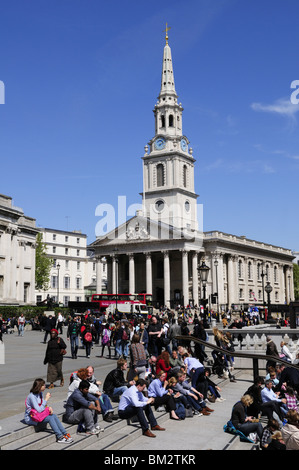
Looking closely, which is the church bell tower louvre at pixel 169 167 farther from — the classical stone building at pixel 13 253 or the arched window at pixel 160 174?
the classical stone building at pixel 13 253

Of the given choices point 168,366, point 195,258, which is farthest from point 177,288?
point 168,366

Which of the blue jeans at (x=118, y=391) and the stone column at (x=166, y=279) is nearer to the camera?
the blue jeans at (x=118, y=391)

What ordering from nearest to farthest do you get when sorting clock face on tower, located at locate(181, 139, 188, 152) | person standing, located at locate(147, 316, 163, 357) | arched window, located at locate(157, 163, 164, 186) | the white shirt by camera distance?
the white shirt, person standing, located at locate(147, 316, 163, 357), arched window, located at locate(157, 163, 164, 186), clock face on tower, located at locate(181, 139, 188, 152)

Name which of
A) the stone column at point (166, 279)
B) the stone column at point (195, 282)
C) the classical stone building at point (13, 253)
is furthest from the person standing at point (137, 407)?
the stone column at point (166, 279)

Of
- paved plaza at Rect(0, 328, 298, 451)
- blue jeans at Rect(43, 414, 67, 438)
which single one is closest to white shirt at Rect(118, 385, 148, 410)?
paved plaza at Rect(0, 328, 298, 451)

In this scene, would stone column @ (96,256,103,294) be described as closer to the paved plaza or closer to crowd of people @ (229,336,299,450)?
the paved plaza

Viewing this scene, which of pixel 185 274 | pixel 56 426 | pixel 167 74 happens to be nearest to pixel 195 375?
pixel 56 426

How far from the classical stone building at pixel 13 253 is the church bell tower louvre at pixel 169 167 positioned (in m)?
25.5

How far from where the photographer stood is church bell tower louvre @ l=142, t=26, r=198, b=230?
78875 millimetres

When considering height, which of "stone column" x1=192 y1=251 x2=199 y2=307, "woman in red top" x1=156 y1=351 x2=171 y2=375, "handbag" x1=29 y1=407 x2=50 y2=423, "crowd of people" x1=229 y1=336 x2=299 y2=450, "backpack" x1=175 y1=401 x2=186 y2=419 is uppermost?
"stone column" x1=192 y1=251 x2=199 y2=307

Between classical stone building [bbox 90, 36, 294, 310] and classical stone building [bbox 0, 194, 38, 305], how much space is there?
54.0ft

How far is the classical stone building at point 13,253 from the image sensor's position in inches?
2014

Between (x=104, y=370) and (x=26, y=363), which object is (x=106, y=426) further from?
(x=26, y=363)
